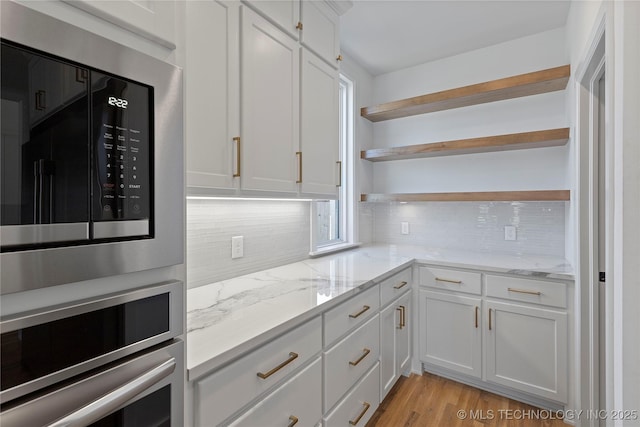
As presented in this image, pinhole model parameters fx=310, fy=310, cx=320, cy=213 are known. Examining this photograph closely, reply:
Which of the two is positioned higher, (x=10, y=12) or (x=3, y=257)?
(x=10, y=12)

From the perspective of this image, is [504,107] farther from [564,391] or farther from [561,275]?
[564,391]

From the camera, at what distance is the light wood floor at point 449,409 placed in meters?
1.92

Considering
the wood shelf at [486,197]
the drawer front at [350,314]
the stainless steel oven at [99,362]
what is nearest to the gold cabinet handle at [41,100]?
the stainless steel oven at [99,362]

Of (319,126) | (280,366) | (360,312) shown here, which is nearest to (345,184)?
(319,126)

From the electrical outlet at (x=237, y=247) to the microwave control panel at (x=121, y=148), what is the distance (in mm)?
1102

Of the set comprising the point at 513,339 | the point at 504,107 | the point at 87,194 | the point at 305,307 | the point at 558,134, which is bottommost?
the point at 513,339

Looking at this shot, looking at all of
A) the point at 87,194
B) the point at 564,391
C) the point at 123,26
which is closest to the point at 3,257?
the point at 87,194

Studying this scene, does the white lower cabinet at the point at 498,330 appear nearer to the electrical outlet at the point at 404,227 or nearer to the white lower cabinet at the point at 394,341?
the white lower cabinet at the point at 394,341

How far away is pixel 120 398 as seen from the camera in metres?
0.61

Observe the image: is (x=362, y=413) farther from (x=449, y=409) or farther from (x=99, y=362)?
(x=99, y=362)

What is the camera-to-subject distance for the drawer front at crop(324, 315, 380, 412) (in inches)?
55.2

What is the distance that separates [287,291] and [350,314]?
0.34 meters

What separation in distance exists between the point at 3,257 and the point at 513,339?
2507 millimetres

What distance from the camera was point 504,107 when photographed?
8.66 ft
